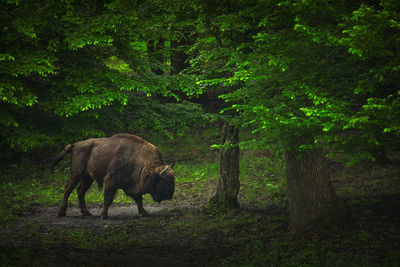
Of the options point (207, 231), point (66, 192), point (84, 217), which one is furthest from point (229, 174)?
point (66, 192)

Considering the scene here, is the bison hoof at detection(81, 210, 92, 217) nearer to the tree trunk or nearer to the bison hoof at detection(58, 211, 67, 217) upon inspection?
the bison hoof at detection(58, 211, 67, 217)

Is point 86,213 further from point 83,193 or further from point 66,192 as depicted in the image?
point 66,192

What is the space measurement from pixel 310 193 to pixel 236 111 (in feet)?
8.99

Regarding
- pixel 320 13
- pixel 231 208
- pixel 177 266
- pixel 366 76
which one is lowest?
pixel 177 266

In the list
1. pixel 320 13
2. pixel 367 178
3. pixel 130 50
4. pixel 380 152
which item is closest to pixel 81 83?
pixel 130 50

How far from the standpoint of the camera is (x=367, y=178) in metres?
11.7

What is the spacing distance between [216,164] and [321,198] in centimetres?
869

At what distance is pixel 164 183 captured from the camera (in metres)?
11.3

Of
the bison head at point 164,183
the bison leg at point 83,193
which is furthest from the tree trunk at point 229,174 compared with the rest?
the bison leg at point 83,193

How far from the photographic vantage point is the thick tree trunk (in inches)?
321

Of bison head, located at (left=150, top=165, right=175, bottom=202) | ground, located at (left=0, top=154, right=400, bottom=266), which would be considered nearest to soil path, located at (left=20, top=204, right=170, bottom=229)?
ground, located at (left=0, top=154, right=400, bottom=266)

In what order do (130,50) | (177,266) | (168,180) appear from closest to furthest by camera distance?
(177,266) → (130,50) → (168,180)

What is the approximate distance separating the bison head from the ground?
2.14 feet

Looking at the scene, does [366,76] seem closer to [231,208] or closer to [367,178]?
[231,208]
